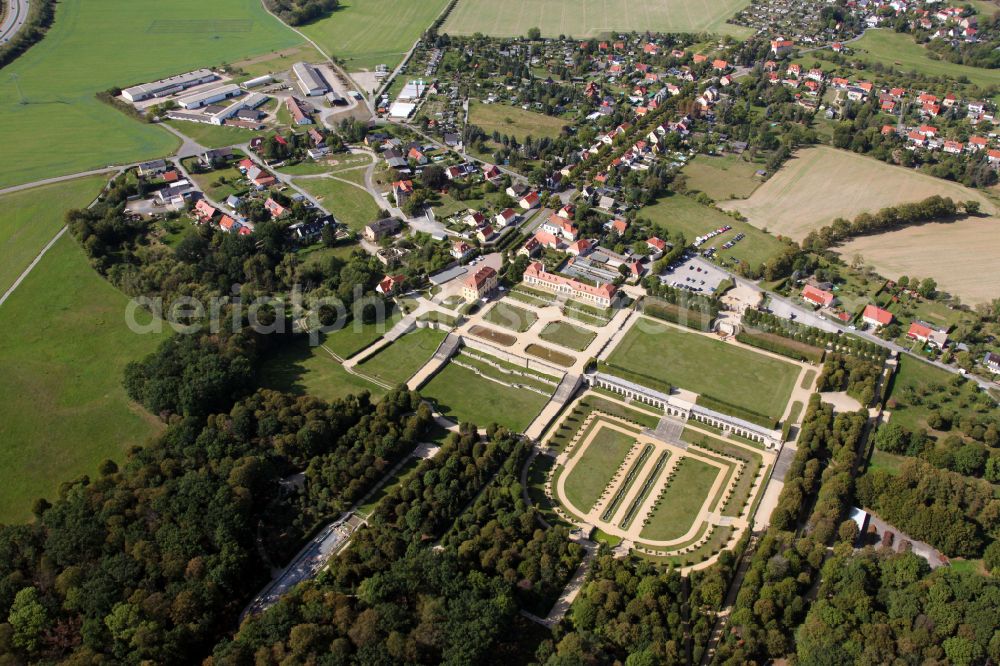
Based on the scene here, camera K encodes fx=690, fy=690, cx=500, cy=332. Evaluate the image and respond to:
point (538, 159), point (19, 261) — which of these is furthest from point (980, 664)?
point (19, 261)

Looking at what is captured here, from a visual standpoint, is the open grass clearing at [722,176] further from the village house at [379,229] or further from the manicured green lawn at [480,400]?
the manicured green lawn at [480,400]

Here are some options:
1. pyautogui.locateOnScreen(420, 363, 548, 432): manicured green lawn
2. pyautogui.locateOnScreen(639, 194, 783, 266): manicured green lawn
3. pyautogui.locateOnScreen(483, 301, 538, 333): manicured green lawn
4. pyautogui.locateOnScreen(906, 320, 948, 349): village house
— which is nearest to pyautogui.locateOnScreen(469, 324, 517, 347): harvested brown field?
pyautogui.locateOnScreen(483, 301, 538, 333): manicured green lawn

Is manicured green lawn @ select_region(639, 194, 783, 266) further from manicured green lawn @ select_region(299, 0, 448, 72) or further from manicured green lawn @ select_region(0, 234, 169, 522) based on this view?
manicured green lawn @ select_region(299, 0, 448, 72)

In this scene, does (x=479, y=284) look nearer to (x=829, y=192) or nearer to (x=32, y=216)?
(x=829, y=192)

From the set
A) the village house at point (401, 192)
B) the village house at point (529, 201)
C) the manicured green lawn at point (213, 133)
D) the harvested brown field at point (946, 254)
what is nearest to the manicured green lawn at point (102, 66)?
the manicured green lawn at point (213, 133)

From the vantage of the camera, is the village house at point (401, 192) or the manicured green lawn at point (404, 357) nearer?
the manicured green lawn at point (404, 357)

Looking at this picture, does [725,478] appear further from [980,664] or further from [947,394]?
[947,394]
